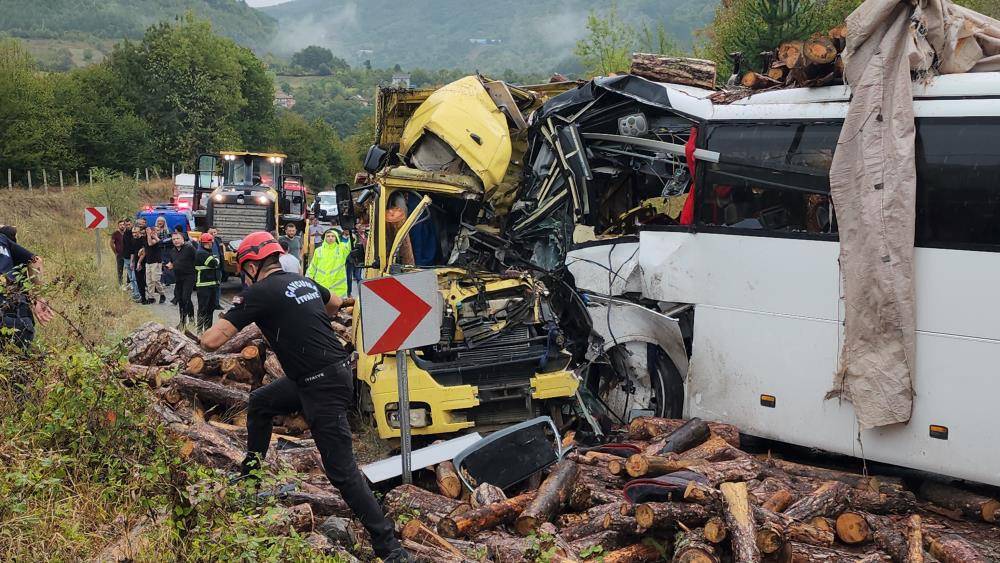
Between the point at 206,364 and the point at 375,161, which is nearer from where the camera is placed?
the point at 206,364

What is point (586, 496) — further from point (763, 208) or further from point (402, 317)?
point (763, 208)

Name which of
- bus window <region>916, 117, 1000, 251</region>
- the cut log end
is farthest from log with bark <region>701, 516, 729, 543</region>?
bus window <region>916, 117, 1000, 251</region>

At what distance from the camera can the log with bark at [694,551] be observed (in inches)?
202

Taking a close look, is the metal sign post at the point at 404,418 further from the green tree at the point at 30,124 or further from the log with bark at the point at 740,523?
the green tree at the point at 30,124

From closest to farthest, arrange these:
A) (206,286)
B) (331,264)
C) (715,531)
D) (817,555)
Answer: (715,531) → (817,555) → (331,264) → (206,286)

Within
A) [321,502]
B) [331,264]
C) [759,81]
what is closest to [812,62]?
[759,81]

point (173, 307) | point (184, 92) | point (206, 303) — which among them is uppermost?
point (184, 92)

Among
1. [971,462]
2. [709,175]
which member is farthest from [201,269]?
[971,462]

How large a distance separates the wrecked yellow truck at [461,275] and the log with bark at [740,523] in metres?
2.84

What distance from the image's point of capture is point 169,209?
35.2m

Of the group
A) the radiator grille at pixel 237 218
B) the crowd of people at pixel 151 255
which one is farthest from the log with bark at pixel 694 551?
the radiator grille at pixel 237 218

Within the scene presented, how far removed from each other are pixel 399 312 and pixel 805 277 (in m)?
3.13

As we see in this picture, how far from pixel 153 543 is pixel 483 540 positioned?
2015 mm

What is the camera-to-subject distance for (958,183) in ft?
21.2
